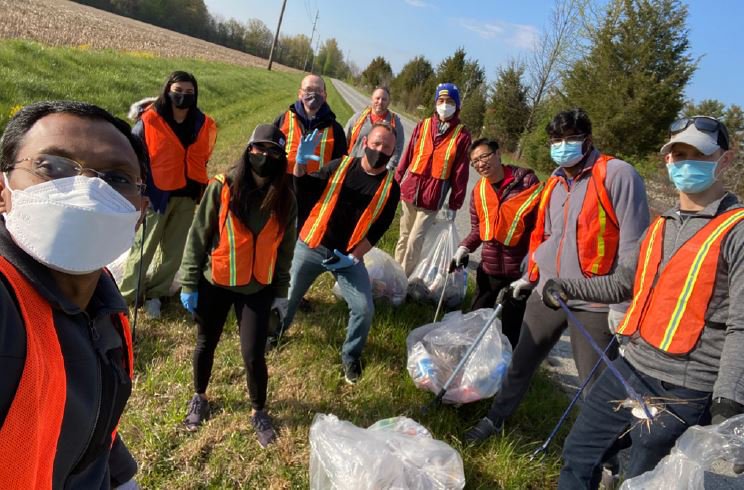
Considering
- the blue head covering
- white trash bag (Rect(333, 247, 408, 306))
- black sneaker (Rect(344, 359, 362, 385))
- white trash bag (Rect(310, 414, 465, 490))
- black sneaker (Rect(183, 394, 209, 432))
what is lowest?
black sneaker (Rect(183, 394, 209, 432))

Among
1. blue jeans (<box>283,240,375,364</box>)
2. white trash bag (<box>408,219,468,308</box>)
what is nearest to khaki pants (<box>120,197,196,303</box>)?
blue jeans (<box>283,240,375,364</box>)

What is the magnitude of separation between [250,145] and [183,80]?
1.46 meters

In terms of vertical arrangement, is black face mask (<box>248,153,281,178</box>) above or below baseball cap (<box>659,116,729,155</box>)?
below

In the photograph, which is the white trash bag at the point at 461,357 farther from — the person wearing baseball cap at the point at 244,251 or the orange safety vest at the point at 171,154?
the orange safety vest at the point at 171,154

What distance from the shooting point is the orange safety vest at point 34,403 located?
2.77ft

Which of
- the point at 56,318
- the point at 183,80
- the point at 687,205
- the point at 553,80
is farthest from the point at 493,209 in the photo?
the point at 553,80

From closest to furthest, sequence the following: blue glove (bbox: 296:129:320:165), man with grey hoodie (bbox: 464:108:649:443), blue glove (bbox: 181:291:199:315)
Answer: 1. man with grey hoodie (bbox: 464:108:649:443)
2. blue glove (bbox: 181:291:199:315)
3. blue glove (bbox: 296:129:320:165)

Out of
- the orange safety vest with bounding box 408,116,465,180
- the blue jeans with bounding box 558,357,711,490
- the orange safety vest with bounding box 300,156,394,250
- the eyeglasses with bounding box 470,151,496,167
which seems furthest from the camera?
the orange safety vest with bounding box 408,116,465,180

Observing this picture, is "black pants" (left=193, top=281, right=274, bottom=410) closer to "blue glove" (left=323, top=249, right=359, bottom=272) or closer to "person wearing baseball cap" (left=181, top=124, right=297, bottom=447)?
"person wearing baseball cap" (left=181, top=124, right=297, bottom=447)

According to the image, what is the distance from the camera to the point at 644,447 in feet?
6.72

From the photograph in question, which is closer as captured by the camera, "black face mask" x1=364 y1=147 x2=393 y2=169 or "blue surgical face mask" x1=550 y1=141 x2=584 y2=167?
"blue surgical face mask" x1=550 y1=141 x2=584 y2=167

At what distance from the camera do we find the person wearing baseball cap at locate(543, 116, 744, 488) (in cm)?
178

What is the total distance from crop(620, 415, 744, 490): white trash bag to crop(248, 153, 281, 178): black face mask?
89.7 inches

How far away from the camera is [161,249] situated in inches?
156
